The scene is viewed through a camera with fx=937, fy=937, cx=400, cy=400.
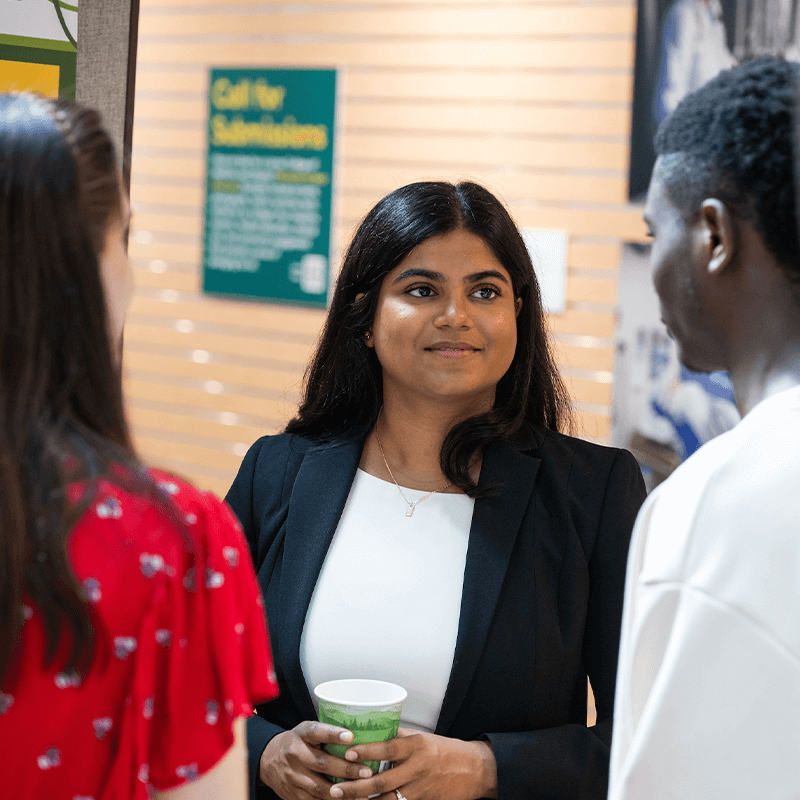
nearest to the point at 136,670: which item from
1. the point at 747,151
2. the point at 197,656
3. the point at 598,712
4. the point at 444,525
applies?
the point at 197,656

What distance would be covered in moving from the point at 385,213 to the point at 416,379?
377 millimetres

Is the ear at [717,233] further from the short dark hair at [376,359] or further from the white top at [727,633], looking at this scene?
the short dark hair at [376,359]

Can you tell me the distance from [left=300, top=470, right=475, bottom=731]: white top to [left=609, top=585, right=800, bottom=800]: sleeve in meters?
0.81

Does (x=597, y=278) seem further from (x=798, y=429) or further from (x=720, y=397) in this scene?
(x=798, y=429)

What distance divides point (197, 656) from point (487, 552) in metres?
1.01

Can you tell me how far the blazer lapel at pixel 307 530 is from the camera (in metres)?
1.79

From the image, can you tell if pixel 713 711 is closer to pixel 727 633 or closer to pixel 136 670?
pixel 727 633

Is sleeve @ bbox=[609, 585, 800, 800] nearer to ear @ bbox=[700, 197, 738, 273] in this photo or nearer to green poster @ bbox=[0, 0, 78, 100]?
ear @ bbox=[700, 197, 738, 273]

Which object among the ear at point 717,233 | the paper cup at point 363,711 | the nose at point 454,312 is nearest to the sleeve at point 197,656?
the paper cup at point 363,711

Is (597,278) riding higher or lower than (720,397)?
higher

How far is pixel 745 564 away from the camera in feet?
2.98

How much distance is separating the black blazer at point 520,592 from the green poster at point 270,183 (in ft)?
10.1

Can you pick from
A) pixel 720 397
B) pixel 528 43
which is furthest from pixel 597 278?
pixel 528 43

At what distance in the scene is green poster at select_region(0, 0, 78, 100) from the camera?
1690 mm
